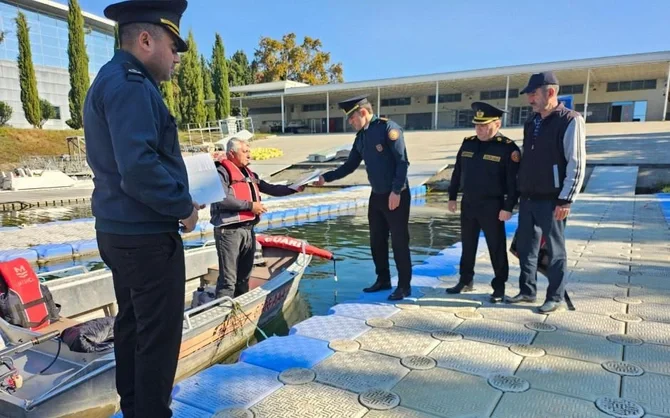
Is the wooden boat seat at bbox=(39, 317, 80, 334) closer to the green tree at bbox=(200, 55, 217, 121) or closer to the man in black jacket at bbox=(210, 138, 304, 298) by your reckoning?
the man in black jacket at bbox=(210, 138, 304, 298)

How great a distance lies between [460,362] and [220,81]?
1532 inches

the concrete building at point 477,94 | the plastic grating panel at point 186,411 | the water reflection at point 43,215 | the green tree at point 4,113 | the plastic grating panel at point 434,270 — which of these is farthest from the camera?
the concrete building at point 477,94

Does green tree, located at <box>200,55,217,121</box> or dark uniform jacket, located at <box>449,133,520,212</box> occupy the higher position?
green tree, located at <box>200,55,217,121</box>

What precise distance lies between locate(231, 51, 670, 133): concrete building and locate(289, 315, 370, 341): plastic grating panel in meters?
29.0

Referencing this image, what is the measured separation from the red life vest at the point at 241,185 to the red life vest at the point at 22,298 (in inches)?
71.2

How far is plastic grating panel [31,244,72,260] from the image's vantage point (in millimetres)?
8250

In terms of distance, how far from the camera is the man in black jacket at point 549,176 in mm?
3502

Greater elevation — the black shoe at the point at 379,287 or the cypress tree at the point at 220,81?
the cypress tree at the point at 220,81

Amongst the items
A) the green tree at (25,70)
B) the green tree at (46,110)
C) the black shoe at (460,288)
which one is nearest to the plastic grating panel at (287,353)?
the black shoe at (460,288)

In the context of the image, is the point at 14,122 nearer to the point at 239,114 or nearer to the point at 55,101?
the point at 55,101

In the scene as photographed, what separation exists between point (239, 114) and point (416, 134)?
21.1 metres

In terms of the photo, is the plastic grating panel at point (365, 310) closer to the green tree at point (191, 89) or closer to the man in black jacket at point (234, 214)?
the man in black jacket at point (234, 214)

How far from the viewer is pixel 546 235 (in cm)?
373

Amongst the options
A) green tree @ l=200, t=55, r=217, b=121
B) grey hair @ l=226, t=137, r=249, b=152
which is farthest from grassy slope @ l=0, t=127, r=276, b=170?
grey hair @ l=226, t=137, r=249, b=152
